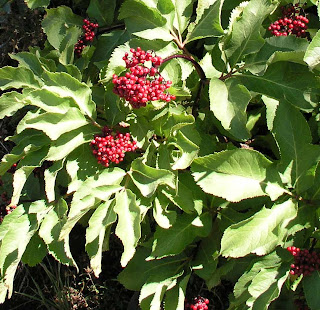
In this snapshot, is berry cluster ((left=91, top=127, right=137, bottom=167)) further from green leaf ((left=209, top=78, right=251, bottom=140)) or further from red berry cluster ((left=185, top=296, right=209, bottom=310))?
red berry cluster ((left=185, top=296, right=209, bottom=310))

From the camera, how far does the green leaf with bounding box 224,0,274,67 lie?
6.00 feet

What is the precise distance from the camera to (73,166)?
82.3 inches

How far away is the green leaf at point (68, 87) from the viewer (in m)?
1.96

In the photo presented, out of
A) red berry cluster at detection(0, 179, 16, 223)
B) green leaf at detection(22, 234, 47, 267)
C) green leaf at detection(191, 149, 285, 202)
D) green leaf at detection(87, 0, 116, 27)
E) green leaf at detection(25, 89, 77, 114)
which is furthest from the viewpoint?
green leaf at detection(87, 0, 116, 27)

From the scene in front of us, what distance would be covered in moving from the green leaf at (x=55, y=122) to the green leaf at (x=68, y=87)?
74 mm

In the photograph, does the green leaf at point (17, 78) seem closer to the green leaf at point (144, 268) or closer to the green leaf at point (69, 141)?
the green leaf at point (69, 141)

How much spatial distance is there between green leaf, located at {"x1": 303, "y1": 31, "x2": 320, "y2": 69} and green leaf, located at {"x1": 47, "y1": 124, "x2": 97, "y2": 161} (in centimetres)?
89

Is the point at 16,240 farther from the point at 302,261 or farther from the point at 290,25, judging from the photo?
the point at 290,25

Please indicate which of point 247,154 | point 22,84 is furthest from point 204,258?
point 22,84

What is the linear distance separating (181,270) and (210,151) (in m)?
0.59

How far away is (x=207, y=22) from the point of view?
6.49 feet


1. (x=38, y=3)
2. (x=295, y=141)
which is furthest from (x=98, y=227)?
(x=38, y=3)

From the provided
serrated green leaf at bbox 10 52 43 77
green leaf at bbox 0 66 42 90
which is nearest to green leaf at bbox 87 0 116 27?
serrated green leaf at bbox 10 52 43 77

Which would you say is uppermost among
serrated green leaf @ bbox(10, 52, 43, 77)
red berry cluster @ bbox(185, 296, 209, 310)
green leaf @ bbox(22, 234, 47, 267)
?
serrated green leaf @ bbox(10, 52, 43, 77)
